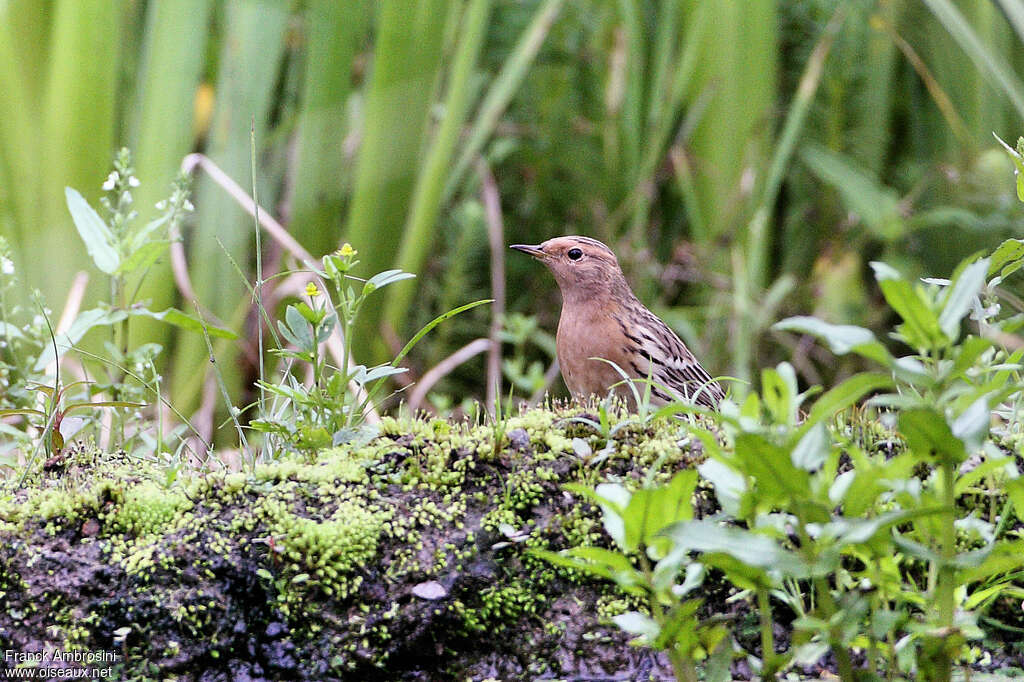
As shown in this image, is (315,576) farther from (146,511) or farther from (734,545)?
(734,545)

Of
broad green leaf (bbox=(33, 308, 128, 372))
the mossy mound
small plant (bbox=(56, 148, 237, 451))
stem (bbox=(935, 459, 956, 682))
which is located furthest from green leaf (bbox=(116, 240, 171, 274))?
stem (bbox=(935, 459, 956, 682))

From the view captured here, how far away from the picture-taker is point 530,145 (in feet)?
19.7

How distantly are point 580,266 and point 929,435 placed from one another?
2.74m

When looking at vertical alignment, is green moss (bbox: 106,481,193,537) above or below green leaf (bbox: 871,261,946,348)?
below

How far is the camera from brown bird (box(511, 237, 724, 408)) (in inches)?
145

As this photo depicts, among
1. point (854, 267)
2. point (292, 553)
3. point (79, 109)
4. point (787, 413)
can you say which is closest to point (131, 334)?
point (79, 109)

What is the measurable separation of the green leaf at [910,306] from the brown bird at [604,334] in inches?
74.7

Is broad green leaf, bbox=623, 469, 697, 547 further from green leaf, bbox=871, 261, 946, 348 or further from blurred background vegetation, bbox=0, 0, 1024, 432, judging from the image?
blurred background vegetation, bbox=0, 0, 1024, 432

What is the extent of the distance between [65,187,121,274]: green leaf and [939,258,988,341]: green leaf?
2.09m

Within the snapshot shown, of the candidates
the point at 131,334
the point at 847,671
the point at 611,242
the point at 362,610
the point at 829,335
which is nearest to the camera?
the point at 829,335

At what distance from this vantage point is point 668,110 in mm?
5316

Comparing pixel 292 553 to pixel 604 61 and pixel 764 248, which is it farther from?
pixel 604 61

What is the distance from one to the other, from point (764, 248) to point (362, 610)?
391cm

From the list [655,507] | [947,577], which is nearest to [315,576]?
[655,507]
